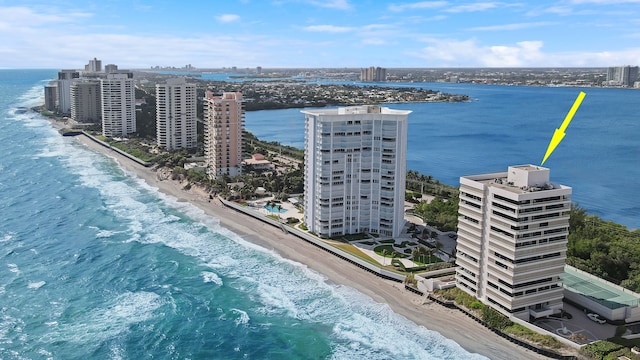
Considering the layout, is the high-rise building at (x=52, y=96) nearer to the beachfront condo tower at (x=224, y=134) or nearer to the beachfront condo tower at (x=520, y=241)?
the beachfront condo tower at (x=224, y=134)

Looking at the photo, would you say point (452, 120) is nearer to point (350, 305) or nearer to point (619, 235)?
point (619, 235)

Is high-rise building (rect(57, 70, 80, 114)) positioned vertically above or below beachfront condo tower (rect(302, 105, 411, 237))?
above

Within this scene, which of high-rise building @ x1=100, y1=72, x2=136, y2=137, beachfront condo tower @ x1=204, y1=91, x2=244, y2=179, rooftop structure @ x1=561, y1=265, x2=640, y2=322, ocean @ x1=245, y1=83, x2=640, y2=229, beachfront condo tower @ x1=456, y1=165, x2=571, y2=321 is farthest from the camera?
high-rise building @ x1=100, y1=72, x2=136, y2=137

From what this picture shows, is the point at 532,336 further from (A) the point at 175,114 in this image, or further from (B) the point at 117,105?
(B) the point at 117,105

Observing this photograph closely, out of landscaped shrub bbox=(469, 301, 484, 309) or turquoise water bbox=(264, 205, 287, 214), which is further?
turquoise water bbox=(264, 205, 287, 214)

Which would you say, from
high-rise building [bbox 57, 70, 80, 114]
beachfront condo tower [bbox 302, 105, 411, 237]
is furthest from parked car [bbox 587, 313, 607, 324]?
high-rise building [bbox 57, 70, 80, 114]

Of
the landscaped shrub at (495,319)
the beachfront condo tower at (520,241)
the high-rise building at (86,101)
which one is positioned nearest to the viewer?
the landscaped shrub at (495,319)

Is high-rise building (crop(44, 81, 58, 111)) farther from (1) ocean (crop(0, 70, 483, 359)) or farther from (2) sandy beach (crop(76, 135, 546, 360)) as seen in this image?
(2) sandy beach (crop(76, 135, 546, 360))

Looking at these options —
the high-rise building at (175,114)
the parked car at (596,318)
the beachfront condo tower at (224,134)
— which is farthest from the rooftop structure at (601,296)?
the high-rise building at (175,114)
